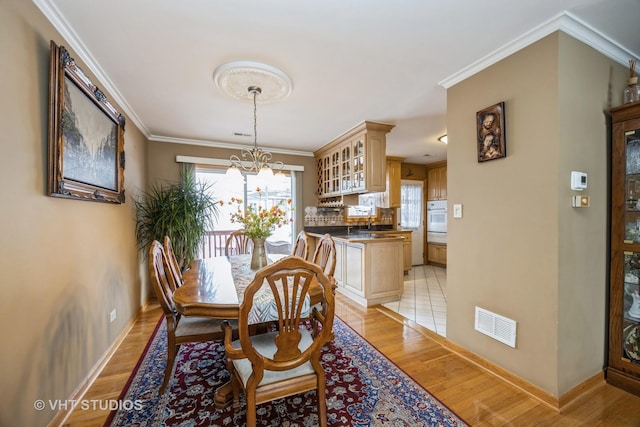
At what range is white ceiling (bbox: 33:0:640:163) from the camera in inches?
58.7

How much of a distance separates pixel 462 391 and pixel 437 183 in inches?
194

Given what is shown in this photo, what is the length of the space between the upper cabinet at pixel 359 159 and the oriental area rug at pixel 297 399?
217 cm

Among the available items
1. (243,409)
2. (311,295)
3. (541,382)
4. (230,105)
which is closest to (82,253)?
(243,409)

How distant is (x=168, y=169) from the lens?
3.99m

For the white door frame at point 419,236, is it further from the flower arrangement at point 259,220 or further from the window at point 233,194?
the flower arrangement at point 259,220

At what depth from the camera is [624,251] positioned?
1814 millimetres

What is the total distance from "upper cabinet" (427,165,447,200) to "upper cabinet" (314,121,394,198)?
291 centimetres

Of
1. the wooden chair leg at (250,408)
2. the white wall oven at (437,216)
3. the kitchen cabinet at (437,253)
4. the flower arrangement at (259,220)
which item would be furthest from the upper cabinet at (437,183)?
the wooden chair leg at (250,408)

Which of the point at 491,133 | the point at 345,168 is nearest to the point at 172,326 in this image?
the point at 491,133

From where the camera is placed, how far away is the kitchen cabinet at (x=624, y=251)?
178 centimetres

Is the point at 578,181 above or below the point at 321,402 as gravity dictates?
above

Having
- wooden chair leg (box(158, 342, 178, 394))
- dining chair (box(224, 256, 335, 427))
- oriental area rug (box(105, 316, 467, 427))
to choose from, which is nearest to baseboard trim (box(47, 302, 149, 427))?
oriental area rug (box(105, 316, 467, 427))

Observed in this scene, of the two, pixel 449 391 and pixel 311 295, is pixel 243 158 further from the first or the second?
pixel 449 391

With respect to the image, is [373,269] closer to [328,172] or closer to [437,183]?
[328,172]
